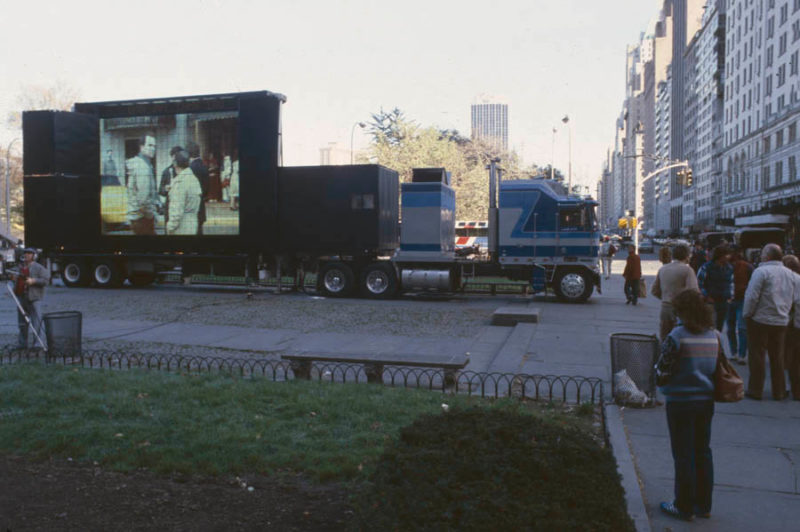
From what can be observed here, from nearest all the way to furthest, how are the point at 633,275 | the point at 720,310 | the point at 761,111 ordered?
1. the point at 720,310
2. the point at 633,275
3. the point at 761,111

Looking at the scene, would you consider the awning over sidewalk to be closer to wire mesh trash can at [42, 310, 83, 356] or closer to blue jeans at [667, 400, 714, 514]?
wire mesh trash can at [42, 310, 83, 356]

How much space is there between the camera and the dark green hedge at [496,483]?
319 centimetres

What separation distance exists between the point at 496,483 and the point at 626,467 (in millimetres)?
2907

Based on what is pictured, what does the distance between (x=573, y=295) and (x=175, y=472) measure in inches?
710

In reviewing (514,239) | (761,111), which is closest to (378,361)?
(514,239)

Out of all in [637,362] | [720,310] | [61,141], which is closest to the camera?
[637,362]

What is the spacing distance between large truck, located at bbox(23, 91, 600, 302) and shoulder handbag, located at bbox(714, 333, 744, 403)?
17.5 meters

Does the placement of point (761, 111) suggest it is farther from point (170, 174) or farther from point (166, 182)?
point (166, 182)

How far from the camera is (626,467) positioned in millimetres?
5809

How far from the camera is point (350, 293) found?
2391cm

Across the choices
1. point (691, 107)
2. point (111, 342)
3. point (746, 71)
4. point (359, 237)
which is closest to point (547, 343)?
point (111, 342)

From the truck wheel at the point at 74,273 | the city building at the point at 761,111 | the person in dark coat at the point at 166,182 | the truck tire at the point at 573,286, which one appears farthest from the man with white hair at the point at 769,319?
the city building at the point at 761,111

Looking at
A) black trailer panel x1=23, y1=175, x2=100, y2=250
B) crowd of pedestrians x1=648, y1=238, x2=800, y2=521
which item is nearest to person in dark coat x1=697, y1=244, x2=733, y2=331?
crowd of pedestrians x1=648, y1=238, x2=800, y2=521

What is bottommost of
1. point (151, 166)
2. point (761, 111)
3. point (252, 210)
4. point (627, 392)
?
point (627, 392)
